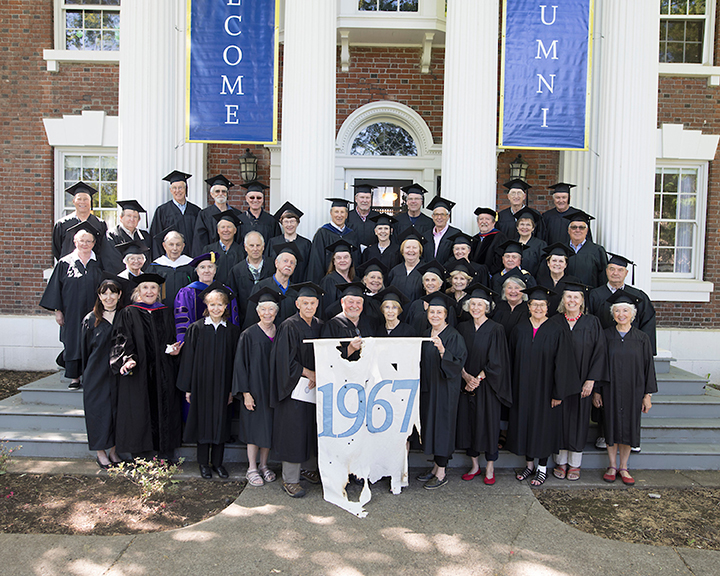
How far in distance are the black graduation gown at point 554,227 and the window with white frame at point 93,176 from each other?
7247 millimetres

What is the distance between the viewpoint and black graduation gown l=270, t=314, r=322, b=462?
4484 millimetres

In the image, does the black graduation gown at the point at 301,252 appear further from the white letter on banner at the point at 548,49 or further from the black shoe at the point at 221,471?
the white letter on banner at the point at 548,49

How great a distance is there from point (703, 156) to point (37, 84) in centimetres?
1150

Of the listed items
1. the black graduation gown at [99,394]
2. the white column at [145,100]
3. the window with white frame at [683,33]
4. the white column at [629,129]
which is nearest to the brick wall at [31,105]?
the white column at [145,100]

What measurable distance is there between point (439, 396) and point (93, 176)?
305 inches

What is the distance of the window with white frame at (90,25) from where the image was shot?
30.4 feet

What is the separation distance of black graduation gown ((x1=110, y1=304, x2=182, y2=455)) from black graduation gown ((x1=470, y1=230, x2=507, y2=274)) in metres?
3.64

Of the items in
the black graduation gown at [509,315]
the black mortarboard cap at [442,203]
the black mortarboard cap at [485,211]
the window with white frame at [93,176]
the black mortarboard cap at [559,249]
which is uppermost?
the window with white frame at [93,176]

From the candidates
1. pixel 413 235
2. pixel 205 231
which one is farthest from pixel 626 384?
pixel 205 231

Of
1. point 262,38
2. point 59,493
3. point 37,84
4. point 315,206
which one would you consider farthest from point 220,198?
point 37,84

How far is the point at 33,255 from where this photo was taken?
9234mm

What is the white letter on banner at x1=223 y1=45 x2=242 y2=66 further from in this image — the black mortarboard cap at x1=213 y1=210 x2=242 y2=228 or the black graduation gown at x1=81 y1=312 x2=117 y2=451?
the black graduation gown at x1=81 y1=312 x2=117 y2=451

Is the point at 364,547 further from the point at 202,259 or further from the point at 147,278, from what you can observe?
the point at 202,259

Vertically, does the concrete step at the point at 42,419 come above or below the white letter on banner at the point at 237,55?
below
